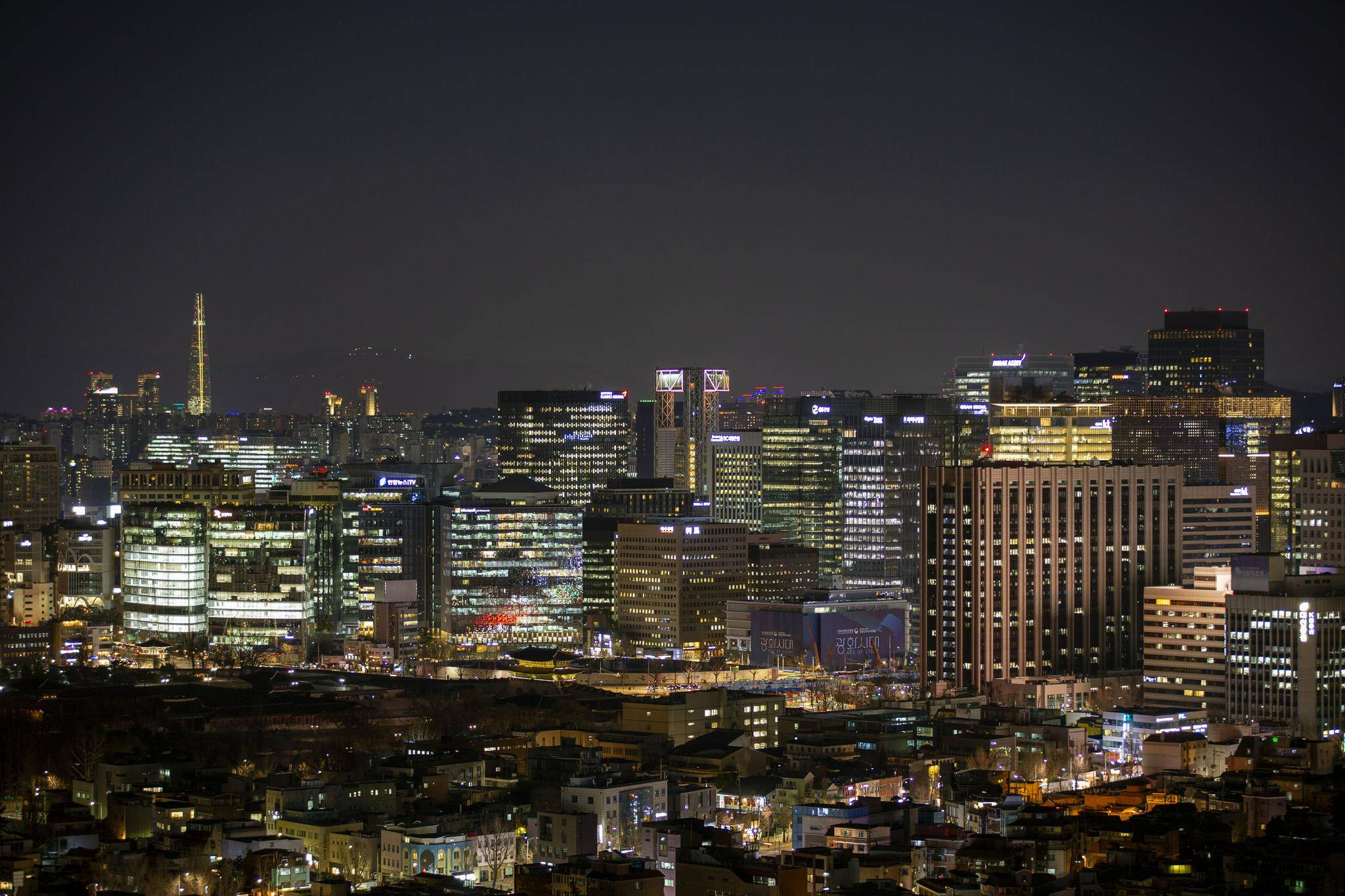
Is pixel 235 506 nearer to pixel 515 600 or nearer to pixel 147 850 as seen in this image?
pixel 515 600

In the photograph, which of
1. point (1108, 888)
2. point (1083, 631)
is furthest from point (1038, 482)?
point (1108, 888)

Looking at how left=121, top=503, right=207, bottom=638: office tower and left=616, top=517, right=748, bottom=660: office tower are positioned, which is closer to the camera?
left=121, top=503, right=207, bottom=638: office tower

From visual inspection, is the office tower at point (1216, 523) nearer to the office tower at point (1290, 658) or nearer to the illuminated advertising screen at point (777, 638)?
the illuminated advertising screen at point (777, 638)

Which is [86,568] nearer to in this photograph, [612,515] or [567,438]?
[612,515]

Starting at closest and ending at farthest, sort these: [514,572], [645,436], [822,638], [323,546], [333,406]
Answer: [822,638]
[323,546]
[514,572]
[645,436]
[333,406]

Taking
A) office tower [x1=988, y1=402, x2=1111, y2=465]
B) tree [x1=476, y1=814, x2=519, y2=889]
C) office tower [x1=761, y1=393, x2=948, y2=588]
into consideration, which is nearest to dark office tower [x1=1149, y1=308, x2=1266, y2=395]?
office tower [x1=761, y1=393, x2=948, y2=588]

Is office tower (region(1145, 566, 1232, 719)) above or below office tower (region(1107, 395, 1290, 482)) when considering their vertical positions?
below

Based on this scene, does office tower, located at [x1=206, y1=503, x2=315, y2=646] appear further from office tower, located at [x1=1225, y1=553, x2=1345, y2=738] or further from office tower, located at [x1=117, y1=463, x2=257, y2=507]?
office tower, located at [x1=1225, y1=553, x2=1345, y2=738]

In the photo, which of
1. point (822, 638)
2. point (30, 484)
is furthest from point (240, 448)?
point (822, 638)
